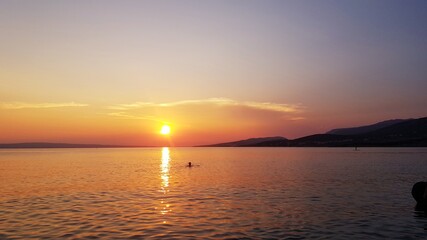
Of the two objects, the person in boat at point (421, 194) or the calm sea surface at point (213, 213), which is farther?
the person in boat at point (421, 194)

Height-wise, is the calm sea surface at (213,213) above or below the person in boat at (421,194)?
below

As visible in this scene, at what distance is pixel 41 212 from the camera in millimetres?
35312

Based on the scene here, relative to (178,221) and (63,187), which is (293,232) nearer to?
(178,221)

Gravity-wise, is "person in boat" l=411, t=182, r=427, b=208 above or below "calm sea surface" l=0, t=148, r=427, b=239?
above

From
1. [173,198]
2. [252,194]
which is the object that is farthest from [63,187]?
[252,194]

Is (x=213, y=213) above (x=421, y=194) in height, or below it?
below

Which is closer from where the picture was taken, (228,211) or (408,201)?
(228,211)

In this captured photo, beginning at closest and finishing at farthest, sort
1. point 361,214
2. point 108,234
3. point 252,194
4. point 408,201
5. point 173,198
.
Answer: point 108,234 → point 361,214 → point 408,201 → point 173,198 → point 252,194

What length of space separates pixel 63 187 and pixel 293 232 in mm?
42346

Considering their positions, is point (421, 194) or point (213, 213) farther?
point (421, 194)

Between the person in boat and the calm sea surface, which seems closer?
the calm sea surface

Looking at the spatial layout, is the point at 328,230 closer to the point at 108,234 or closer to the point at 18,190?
the point at 108,234

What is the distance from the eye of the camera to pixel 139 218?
32406 mm

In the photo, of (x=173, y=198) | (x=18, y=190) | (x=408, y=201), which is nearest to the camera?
(x=408, y=201)
